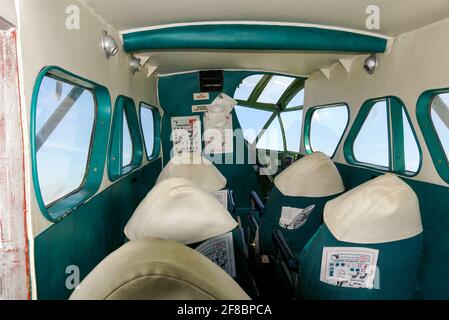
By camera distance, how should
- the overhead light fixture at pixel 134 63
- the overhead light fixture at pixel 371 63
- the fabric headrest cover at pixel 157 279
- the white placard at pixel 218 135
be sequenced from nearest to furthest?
1. the fabric headrest cover at pixel 157 279
2. the overhead light fixture at pixel 371 63
3. the overhead light fixture at pixel 134 63
4. the white placard at pixel 218 135

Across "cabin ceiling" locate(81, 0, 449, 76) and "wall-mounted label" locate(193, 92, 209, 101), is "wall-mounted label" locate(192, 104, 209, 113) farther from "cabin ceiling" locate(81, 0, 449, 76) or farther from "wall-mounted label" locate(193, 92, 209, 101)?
"cabin ceiling" locate(81, 0, 449, 76)

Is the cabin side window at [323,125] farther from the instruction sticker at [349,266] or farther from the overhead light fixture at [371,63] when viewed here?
the instruction sticker at [349,266]

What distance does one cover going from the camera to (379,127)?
288 cm

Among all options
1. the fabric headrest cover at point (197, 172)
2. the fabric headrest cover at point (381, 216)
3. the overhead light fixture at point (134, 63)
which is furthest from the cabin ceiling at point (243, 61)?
the fabric headrest cover at point (381, 216)

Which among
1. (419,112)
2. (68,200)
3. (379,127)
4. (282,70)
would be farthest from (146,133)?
(419,112)

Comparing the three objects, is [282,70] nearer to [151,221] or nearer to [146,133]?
[146,133]

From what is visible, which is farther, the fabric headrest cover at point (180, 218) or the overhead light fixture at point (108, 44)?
the overhead light fixture at point (108, 44)

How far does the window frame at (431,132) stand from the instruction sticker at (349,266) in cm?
95

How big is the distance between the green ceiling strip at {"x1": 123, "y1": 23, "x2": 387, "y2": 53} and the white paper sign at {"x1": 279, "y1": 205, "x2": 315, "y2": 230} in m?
1.31

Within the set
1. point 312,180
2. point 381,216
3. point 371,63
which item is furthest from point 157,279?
point 371,63

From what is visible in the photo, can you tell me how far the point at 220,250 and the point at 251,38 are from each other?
1.67 m

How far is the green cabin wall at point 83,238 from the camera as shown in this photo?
129cm

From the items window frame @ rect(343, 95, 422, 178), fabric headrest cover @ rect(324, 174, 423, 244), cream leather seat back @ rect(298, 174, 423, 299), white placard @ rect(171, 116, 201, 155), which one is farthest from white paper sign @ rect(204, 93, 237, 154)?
fabric headrest cover @ rect(324, 174, 423, 244)

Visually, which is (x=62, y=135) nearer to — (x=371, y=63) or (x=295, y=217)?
(x=295, y=217)
